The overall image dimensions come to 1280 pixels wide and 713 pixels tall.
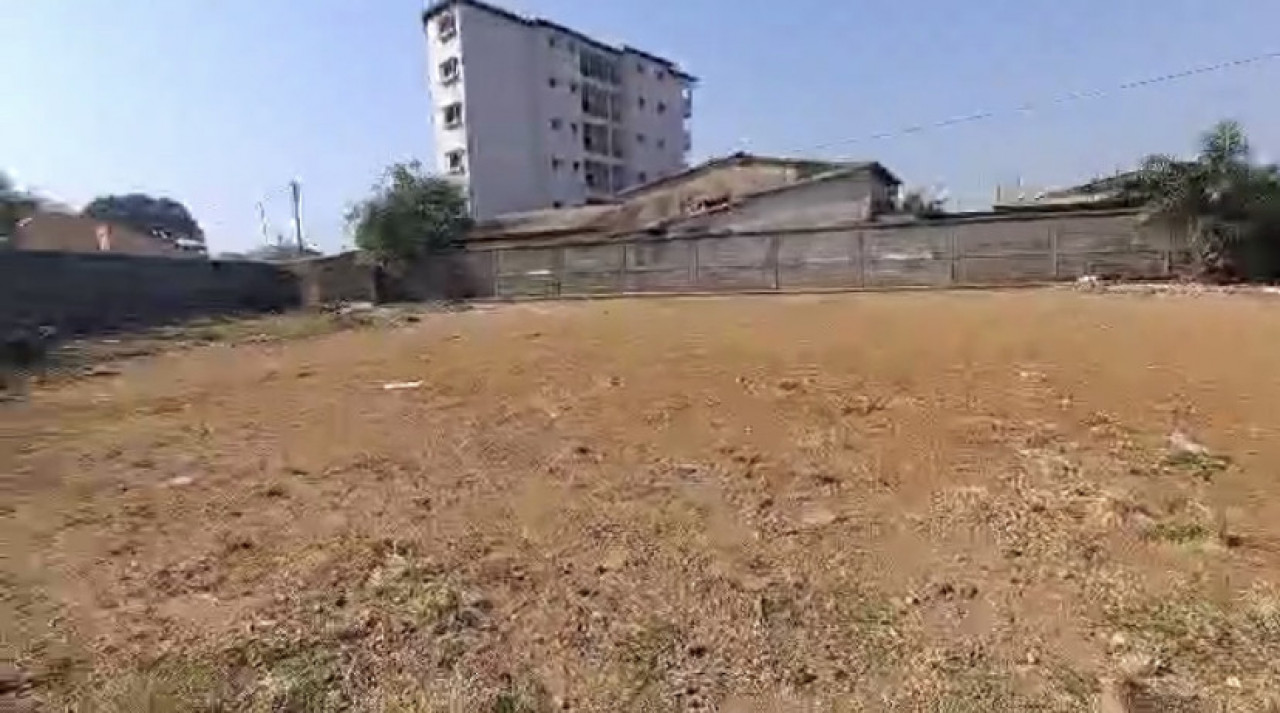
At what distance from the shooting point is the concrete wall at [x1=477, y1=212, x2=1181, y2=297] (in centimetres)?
1644

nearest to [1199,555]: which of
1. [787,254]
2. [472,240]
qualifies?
[787,254]

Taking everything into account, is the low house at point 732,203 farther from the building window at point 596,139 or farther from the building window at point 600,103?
the building window at point 600,103

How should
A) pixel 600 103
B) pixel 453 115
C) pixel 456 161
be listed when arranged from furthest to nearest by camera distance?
pixel 600 103
pixel 456 161
pixel 453 115

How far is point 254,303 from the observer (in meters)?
21.4

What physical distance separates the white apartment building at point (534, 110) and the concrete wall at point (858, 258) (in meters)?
18.1

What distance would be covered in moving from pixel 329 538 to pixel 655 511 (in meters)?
1.56

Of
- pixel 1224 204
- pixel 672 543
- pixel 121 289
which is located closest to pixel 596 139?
pixel 121 289

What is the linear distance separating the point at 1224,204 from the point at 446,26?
1354 inches

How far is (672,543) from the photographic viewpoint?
3652mm

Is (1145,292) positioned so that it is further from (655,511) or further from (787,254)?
(655,511)

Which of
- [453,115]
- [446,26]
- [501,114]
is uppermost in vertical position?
[446,26]

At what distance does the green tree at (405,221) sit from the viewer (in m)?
23.7

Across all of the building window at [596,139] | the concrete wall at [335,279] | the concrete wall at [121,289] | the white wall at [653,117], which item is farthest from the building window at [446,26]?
the concrete wall at [121,289]

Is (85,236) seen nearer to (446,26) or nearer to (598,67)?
(446,26)
